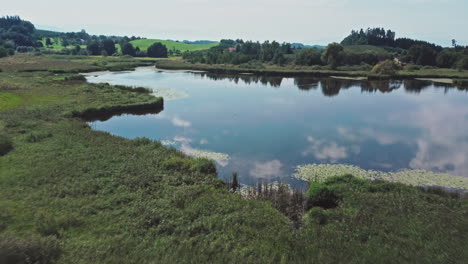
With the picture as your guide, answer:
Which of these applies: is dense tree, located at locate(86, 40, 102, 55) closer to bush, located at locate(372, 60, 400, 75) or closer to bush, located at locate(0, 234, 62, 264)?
bush, located at locate(372, 60, 400, 75)

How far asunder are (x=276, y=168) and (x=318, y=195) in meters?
6.44

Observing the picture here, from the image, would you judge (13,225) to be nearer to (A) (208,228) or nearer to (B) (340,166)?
(A) (208,228)

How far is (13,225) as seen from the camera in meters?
12.1

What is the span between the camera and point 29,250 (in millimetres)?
9469

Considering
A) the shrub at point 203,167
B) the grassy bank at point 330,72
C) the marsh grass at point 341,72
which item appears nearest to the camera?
the shrub at point 203,167

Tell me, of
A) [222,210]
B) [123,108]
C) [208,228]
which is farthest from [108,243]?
[123,108]

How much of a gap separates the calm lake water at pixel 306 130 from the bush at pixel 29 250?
12354 millimetres

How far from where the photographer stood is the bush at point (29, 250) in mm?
8773

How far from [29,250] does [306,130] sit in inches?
1114

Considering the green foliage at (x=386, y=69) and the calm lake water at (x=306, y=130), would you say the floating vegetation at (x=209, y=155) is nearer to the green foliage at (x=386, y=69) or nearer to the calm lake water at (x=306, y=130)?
the calm lake water at (x=306, y=130)

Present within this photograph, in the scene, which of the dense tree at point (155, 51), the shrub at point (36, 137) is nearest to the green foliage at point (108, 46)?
the dense tree at point (155, 51)

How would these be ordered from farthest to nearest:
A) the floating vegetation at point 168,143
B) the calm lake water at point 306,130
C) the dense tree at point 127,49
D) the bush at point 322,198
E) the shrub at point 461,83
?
the dense tree at point 127,49 < the shrub at point 461,83 < the floating vegetation at point 168,143 < the calm lake water at point 306,130 < the bush at point 322,198

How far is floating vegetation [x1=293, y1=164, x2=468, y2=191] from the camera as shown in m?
20.3

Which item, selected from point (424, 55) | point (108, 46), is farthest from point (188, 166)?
point (108, 46)
